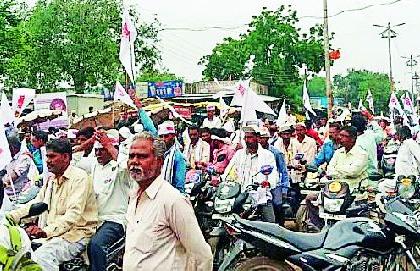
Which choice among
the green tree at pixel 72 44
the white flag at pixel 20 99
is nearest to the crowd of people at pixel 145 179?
the white flag at pixel 20 99

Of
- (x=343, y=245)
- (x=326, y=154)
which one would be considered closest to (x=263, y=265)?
(x=343, y=245)

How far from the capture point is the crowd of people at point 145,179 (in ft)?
12.6

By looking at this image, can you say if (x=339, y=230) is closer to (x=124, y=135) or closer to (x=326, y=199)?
(x=326, y=199)

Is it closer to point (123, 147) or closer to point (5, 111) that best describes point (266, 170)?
point (123, 147)

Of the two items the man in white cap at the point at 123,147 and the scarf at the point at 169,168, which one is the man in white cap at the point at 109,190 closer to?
the man in white cap at the point at 123,147

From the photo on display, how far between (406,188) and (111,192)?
3.50m

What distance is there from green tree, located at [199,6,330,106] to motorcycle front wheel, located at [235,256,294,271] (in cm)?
3532

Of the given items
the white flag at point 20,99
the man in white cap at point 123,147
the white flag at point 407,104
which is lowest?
the man in white cap at point 123,147

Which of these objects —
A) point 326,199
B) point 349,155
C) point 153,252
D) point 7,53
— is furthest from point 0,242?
point 7,53

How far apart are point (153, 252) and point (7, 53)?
25396 millimetres

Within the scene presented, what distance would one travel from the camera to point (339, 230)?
600 cm

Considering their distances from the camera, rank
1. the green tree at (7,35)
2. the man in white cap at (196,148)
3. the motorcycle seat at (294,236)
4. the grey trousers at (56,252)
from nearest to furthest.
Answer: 1. the grey trousers at (56,252)
2. the motorcycle seat at (294,236)
3. the man in white cap at (196,148)
4. the green tree at (7,35)

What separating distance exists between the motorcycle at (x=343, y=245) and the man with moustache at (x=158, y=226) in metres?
2.09

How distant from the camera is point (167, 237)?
385 centimetres
